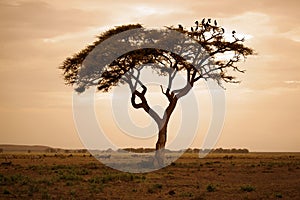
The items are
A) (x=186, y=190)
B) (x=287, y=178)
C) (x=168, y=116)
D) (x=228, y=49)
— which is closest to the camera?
(x=186, y=190)

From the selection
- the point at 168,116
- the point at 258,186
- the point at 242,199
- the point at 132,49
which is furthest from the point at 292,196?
the point at 132,49

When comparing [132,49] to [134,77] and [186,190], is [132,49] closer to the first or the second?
[134,77]

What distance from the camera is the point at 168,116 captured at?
127 ft

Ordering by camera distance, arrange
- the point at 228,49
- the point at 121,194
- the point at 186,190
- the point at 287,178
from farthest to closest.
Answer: the point at 228,49
the point at 287,178
the point at 186,190
the point at 121,194

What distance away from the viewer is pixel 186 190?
21.9m


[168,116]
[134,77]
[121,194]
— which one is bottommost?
[121,194]

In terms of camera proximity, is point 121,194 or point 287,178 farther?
point 287,178

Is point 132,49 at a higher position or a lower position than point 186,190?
higher

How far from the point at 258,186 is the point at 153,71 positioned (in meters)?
18.2

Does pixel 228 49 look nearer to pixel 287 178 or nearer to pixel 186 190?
pixel 287 178

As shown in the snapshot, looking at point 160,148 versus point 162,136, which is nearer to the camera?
point 160,148

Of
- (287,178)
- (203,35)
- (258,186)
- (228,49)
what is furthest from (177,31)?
(258,186)

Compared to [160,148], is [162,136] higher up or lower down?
higher up

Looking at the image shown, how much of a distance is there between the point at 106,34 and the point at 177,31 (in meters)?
6.15
